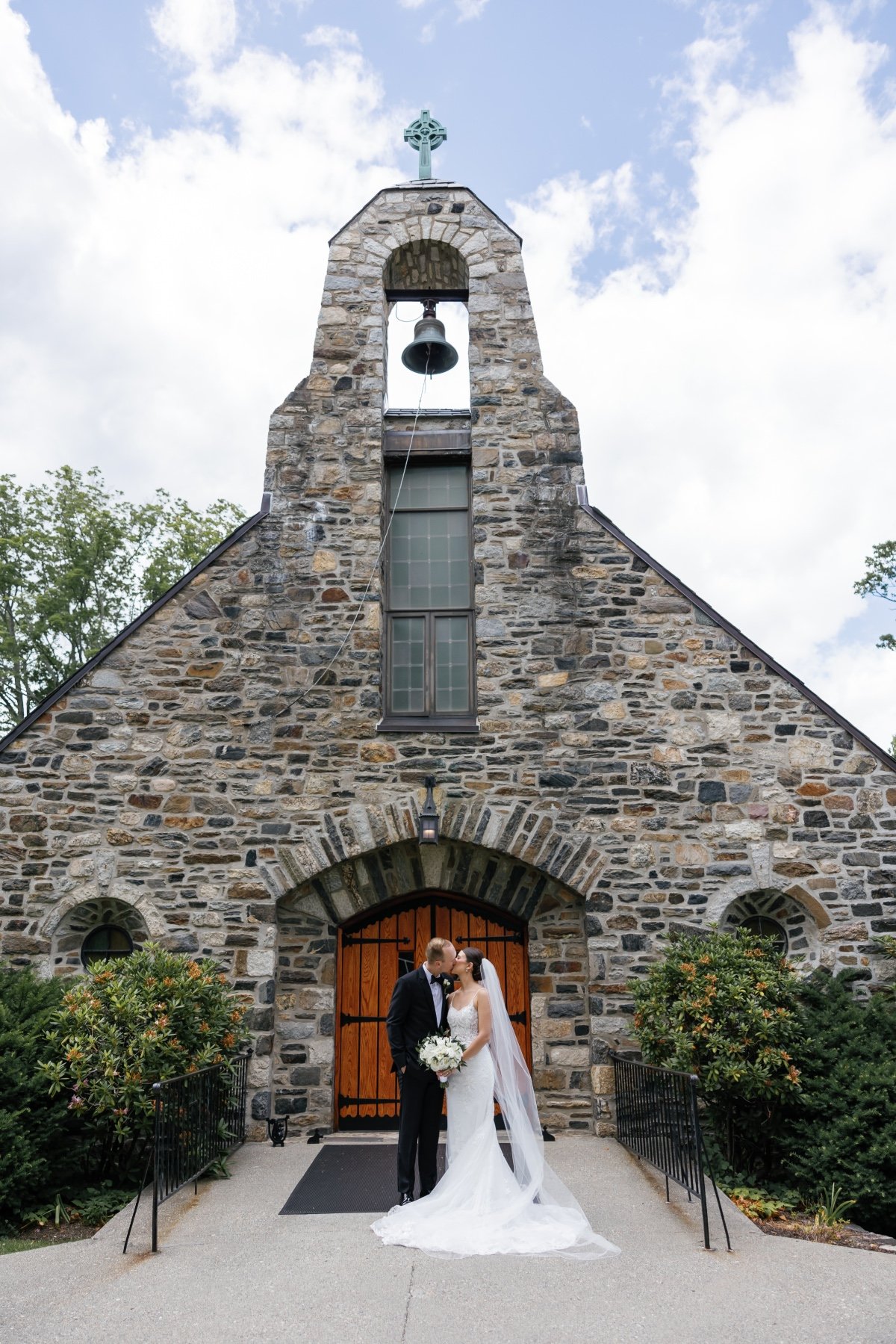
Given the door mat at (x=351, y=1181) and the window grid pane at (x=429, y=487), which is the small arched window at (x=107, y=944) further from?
the window grid pane at (x=429, y=487)

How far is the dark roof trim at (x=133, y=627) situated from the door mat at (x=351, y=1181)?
178 inches

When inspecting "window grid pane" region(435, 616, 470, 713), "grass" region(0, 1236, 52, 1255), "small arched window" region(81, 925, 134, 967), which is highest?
"window grid pane" region(435, 616, 470, 713)

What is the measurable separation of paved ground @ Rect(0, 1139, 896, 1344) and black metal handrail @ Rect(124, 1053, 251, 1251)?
29 centimetres

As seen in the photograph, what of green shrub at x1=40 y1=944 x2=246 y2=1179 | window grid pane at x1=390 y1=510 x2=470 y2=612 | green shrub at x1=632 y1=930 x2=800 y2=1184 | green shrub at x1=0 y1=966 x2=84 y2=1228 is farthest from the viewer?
window grid pane at x1=390 y1=510 x2=470 y2=612

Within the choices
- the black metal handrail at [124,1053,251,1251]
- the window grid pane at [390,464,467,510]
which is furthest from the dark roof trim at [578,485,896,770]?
the black metal handrail at [124,1053,251,1251]

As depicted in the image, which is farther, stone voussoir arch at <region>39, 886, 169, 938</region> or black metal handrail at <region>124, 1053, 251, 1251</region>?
stone voussoir arch at <region>39, 886, 169, 938</region>

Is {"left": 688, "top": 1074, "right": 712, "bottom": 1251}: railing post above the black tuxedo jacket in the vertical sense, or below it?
below

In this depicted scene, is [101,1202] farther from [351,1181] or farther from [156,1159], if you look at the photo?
[351,1181]

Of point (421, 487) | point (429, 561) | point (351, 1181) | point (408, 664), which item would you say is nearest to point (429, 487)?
point (421, 487)

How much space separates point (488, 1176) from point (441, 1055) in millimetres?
717

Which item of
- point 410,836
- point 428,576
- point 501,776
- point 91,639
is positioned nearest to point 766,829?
point 501,776

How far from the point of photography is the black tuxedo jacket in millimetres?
5840

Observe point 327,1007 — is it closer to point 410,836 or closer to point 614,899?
point 410,836

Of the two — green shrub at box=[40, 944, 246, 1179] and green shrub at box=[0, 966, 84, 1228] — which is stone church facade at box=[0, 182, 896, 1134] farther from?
green shrub at box=[0, 966, 84, 1228]
